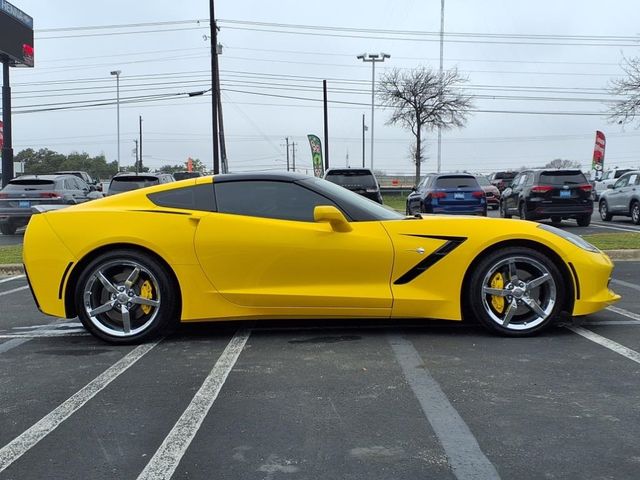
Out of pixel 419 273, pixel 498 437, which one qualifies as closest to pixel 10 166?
pixel 419 273

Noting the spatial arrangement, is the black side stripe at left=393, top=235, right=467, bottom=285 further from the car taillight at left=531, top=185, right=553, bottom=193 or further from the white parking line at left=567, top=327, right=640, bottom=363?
the car taillight at left=531, top=185, right=553, bottom=193

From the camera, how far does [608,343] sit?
4.86m

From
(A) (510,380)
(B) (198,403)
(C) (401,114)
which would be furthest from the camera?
(C) (401,114)

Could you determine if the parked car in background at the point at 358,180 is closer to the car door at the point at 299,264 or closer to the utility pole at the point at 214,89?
the utility pole at the point at 214,89

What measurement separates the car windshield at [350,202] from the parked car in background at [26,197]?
12029mm

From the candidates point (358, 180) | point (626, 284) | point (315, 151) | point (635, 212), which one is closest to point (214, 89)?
point (315, 151)

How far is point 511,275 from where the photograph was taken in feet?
16.4

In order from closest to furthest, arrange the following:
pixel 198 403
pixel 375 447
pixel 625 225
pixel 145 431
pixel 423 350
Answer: pixel 375 447 → pixel 145 431 → pixel 198 403 → pixel 423 350 → pixel 625 225

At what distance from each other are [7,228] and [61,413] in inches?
553

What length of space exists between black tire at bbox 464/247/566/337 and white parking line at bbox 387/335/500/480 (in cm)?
80

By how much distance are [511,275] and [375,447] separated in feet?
8.12

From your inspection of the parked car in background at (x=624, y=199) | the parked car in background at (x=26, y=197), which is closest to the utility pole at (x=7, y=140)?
the parked car in background at (x=26, y=197)

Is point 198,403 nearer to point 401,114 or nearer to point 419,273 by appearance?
point 419,273

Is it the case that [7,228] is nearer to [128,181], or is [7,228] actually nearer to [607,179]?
[128,181]
